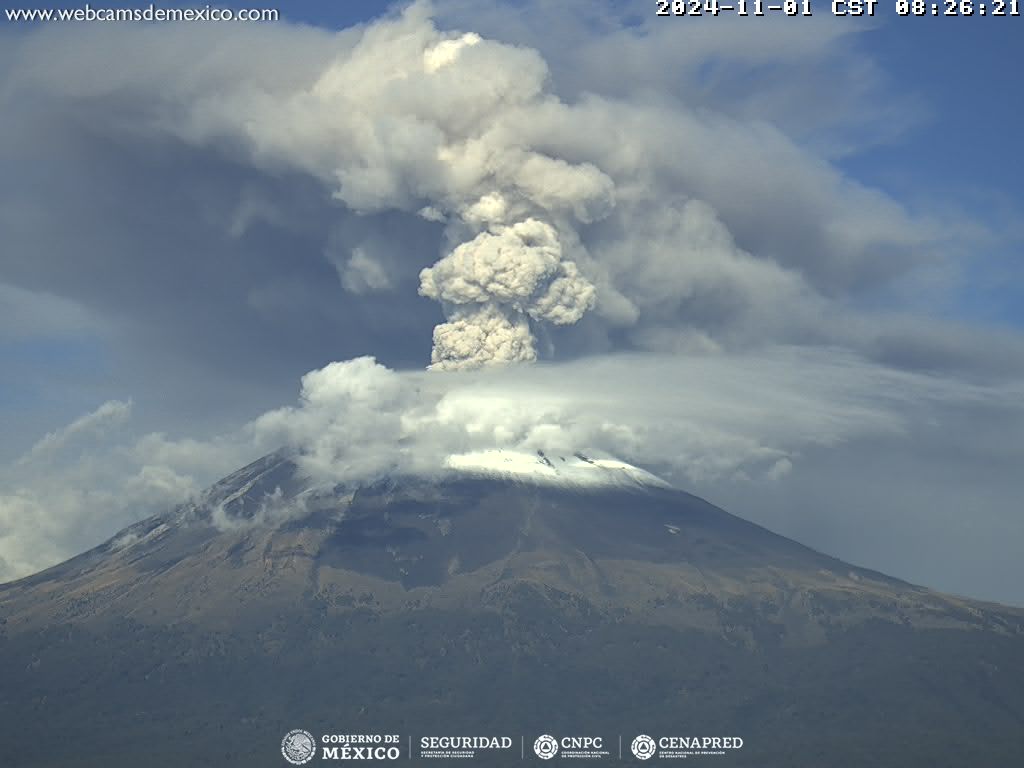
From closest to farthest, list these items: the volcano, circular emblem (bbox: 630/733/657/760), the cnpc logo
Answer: the cnpc logo < circular emblem (bbox: 630/733/657/760) < the volcano

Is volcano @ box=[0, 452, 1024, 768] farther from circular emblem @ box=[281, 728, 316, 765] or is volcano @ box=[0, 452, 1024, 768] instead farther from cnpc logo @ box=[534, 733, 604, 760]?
cnpc logo @ box=[534, 733, 604, 760]

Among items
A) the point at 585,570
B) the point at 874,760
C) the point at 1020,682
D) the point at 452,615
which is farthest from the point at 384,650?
the point at 1020,682

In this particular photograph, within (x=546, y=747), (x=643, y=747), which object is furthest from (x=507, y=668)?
Answer: (x=643, y=747)

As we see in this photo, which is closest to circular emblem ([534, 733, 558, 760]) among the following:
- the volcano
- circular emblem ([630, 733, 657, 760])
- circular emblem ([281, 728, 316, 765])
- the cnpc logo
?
the cnpc logo

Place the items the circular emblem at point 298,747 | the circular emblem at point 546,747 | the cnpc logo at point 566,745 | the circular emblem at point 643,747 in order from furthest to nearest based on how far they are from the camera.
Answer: the circular emblem at point 643,747
the cnpc logo at point 566,745
the circular emblem at point 546,747
the circular emblem at point 298,747

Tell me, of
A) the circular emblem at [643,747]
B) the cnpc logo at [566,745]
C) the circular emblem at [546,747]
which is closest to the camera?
the circular emblem at [546,747]

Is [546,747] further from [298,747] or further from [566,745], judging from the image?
[298,747]

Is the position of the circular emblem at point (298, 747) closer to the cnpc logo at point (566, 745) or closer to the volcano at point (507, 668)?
the volcano at point (507, 668)

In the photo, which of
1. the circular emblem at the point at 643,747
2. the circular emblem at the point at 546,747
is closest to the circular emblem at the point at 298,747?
the circular emblem at the point at 546,747
